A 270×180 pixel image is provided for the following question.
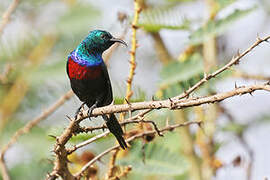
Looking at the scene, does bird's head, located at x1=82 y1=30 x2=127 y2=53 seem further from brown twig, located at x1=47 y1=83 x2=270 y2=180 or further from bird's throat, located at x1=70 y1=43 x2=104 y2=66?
brown twig, located at x1=47 y1=83 x2=270 y2=180

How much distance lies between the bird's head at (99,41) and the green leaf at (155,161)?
848 mm

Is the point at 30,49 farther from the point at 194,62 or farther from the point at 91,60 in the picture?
the point at 194,62

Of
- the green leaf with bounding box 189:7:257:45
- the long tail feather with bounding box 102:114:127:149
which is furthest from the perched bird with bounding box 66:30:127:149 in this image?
the long tail feather with bounding box 102:114:127:149

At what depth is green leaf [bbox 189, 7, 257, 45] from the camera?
3457mm

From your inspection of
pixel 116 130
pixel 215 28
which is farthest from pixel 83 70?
pixel 116 130

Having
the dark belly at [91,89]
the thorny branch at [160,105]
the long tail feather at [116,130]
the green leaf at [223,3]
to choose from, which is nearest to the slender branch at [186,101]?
the thorny branch at [160,105]

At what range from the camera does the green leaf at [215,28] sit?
11.3 feet

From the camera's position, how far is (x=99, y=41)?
3771 mm

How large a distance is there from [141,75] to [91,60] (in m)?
2.20

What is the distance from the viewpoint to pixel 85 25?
516cm

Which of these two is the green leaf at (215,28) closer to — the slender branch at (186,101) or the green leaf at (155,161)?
the green leaf at (155,161)

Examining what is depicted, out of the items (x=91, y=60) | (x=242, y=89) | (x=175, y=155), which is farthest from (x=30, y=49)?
(x=242, y=89)

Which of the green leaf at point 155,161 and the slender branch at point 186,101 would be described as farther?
the green leaf at point 155,161

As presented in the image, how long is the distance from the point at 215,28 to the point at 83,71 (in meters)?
0.85
